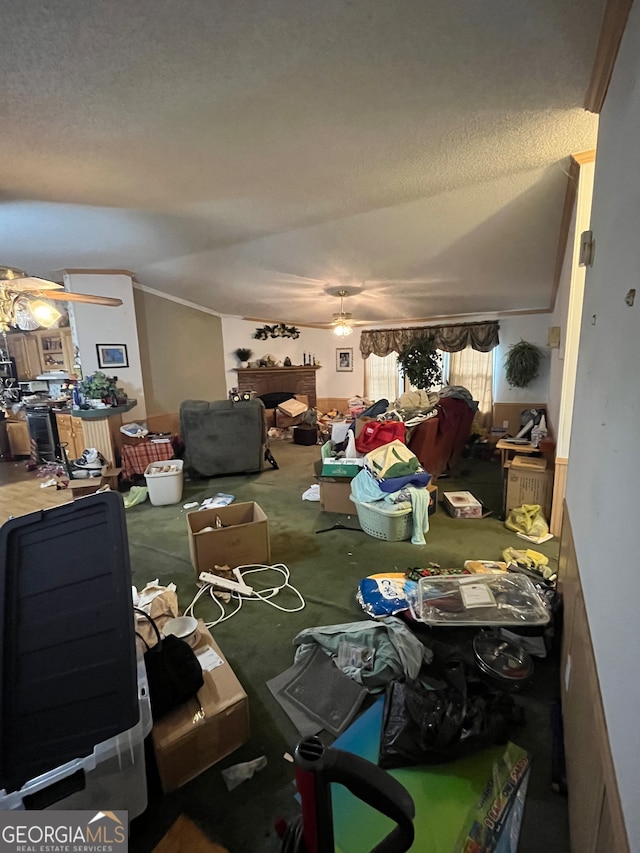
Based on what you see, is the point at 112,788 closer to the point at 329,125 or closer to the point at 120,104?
the point at 120,104

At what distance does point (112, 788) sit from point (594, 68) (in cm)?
278

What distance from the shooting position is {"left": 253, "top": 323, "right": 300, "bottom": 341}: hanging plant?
6789 millimetres

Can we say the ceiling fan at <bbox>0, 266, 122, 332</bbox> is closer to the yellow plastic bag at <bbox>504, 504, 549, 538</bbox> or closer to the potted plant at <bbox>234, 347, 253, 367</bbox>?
the yellow plastic bag at <bbox>504, 504, 549, 538</bbox>

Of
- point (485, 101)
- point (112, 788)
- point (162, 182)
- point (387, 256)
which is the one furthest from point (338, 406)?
point (112, 788)

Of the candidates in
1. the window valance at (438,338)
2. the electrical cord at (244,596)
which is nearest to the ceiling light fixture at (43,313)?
the electrical cord at (244,596)

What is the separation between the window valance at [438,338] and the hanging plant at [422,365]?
0.52 feet

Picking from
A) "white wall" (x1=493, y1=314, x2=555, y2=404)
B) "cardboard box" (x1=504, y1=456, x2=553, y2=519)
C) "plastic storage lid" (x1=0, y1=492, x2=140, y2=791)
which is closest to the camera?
"plastic storage lid" (x1=0, y1=492, x2=140, y2=791)

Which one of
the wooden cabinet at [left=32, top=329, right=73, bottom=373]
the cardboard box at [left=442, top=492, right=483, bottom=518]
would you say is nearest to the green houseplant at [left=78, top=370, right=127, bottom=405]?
the wooden cabinet at [left=32, top=329, right=73, bottom=373]

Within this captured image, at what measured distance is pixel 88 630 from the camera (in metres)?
0.96

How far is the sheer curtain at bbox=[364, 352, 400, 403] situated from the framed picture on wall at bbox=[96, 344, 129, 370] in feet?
14.8

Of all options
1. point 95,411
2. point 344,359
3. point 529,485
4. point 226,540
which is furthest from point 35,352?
point 529,485

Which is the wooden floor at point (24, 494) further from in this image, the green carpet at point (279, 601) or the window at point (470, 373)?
the window at point (470, 373)

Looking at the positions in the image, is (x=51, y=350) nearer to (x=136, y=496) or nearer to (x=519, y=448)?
(x=136, y=496)

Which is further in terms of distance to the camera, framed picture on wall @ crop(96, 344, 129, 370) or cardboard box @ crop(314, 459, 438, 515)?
framed picture on wall @ crop(96, 344, 129, 370)
